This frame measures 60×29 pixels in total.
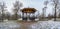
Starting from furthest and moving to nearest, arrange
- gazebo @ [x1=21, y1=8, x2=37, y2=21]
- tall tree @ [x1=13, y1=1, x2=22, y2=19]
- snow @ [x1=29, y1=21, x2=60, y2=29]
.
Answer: gazebo @ [x1=21, y1=8, x2=37, y2=21] < tall tree @ [x1=13, y1=1, x2=22, y2=19] < snow @ [x1=29, y1=21, x2=60, y2=29]

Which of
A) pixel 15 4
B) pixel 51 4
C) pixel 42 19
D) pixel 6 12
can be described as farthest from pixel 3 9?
pixel 51 4

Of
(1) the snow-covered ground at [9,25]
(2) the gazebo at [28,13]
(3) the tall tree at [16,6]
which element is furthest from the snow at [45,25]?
(3) the tall tree at [16,6]

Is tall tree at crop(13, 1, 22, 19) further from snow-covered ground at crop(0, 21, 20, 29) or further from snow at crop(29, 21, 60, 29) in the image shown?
snow at crop(29, 21, 60, 29)

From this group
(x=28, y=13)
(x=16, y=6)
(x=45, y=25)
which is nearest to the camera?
(x=45, y=25)

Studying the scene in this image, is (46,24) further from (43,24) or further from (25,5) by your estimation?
(25,5)

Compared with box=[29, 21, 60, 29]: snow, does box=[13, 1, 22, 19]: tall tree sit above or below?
above

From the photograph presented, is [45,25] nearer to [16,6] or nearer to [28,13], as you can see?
[28,13]

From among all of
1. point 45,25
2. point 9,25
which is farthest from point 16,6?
point 45,25

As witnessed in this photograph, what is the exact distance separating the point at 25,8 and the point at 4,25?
118 centimetres

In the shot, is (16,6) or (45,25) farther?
(16,6)

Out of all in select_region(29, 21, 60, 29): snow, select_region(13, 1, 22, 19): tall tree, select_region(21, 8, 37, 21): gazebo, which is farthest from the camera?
select_region(21, 8, 37, 21): gazebo

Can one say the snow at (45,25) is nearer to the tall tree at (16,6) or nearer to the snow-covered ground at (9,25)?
the snow-covered ground at (9,25)

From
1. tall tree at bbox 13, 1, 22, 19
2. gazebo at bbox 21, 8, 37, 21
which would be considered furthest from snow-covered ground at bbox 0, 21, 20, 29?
gazebo at bbox 21, 8, 37, 21

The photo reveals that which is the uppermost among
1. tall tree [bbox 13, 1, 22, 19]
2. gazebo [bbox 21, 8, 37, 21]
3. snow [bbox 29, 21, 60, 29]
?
tall tree [bbox 13, 1, 22, 19]
